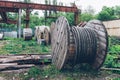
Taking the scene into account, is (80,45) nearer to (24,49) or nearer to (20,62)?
(20,62)

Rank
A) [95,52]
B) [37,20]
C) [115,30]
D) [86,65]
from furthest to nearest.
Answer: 1. [37,20]
2. [115,30]
3. [86,65]
4. [95,52]

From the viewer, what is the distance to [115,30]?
21.8m

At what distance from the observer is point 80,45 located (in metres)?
6.36

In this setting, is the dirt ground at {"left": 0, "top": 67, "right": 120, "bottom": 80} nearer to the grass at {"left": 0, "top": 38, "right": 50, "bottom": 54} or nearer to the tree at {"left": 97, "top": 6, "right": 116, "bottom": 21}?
the grass at {"left": 0, "top": 38, "right": 50, "bottom": 54}

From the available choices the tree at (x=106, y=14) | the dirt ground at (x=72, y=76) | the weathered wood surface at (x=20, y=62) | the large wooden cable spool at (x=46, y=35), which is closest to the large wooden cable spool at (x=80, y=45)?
the dirt ground at (x=72, y=76)

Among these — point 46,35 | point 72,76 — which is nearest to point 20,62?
point 72,76

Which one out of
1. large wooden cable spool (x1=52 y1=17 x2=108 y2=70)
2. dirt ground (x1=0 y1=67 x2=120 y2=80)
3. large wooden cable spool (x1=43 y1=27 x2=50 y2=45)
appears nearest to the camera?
dirt ground (x1=0 y1=67 x2=120 y2=80)

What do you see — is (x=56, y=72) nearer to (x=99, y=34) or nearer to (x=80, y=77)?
(x=80, y=77)

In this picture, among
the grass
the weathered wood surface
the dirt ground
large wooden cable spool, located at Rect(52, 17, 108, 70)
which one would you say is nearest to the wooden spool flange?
large wooden cable spool, located at Rect(52, 17, 108, 70)

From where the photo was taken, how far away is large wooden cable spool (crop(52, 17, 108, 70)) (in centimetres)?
628

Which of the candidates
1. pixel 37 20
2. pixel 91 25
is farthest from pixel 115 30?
pixel 37 20

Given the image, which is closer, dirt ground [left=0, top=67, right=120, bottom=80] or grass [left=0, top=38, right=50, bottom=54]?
dirt ground [left=0, top=67, right=120, bottom=80]

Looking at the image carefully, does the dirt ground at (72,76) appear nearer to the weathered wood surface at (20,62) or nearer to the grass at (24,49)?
the weathered wood surface at (20,62)

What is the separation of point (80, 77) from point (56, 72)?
737mm
